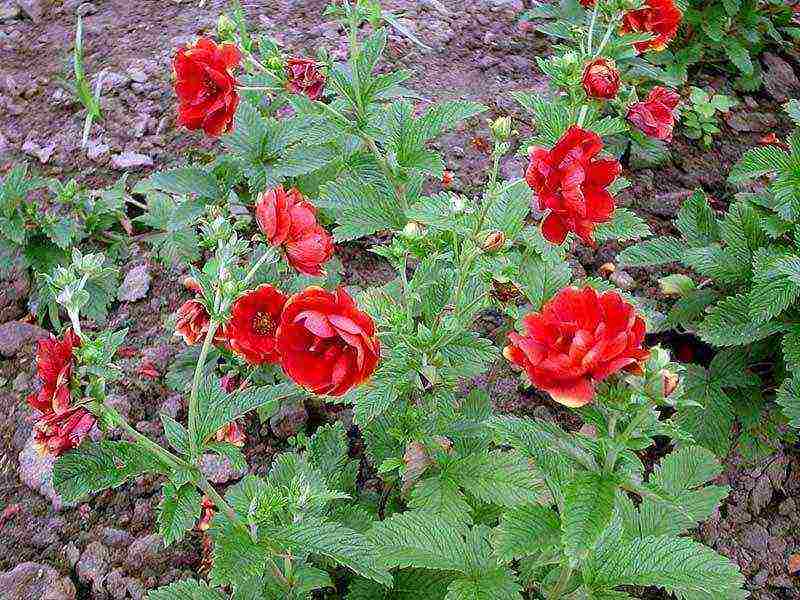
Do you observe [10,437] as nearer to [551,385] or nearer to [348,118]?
[348,118]

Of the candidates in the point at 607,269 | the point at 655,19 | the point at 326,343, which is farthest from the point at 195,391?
the point at 607,269

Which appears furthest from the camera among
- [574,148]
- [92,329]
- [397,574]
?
[92,329]

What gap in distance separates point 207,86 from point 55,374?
0.95 m

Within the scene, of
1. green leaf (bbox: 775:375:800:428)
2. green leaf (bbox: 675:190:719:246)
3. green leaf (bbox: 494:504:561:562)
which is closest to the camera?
green leaf (bbox: 494:504:561:562)

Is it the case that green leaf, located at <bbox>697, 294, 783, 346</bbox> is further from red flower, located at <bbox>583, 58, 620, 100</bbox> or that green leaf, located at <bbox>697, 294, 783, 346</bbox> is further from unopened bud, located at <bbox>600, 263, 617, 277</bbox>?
red flower, located at <bbox>583, 58, 620, 100</bbox>

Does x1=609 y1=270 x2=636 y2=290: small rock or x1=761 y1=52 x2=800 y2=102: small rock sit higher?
x1=761 y1=52 x2=800 y2=102: small rock

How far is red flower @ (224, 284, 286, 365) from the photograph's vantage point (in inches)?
56.9

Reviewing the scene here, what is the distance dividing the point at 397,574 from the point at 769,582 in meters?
1.10

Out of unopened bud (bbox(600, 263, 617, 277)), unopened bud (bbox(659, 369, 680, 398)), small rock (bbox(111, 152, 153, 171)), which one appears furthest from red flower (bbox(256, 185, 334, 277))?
Answer: small rock (bbox(111, 152, 153, 171))

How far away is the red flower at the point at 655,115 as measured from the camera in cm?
211

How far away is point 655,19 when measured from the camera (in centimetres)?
220

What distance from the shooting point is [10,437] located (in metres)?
2.36

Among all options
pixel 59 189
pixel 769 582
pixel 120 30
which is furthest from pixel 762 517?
pixel 120 30

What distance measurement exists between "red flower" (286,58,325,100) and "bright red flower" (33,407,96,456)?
3.53 ft
